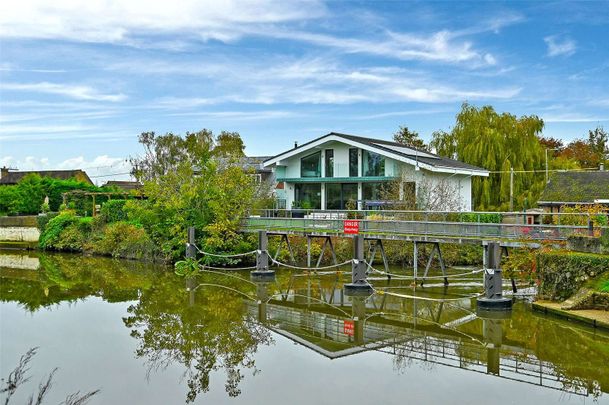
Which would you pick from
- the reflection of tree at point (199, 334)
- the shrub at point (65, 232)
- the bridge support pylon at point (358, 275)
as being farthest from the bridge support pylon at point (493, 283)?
the shrub at point (65, 232)

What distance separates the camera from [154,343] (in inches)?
662

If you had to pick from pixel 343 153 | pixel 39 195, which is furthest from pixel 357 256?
pixel 39 195

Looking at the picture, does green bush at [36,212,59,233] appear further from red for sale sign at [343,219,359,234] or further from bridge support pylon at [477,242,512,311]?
bridge support pylon at [477,242,512,311]

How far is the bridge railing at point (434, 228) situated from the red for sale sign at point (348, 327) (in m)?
6.56

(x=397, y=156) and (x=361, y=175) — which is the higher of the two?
(x=397, y=156)

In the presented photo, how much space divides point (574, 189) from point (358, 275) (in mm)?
19830

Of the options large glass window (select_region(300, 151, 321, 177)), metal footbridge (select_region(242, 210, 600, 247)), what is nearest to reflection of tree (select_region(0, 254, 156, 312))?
metal footbridge (select_region(242, 210, 600, 247))

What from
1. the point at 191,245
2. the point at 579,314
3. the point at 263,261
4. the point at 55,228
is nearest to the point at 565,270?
the point at 579,314

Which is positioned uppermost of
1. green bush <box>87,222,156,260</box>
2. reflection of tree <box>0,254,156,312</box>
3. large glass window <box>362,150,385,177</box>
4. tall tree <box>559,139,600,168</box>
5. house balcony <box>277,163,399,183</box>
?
tall tree <box>559,139,600,168</box>

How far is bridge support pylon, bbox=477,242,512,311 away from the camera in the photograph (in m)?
20.1

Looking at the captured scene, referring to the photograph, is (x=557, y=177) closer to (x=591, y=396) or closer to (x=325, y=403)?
(x=591, y=396)

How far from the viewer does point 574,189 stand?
37250 millimetres

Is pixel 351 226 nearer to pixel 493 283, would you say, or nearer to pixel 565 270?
pixel 493 283

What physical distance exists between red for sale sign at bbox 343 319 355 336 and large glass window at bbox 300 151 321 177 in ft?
76.1
